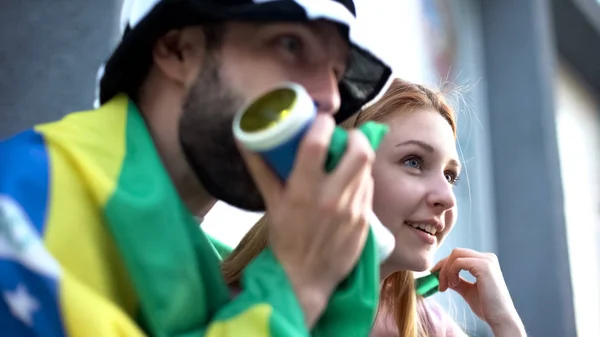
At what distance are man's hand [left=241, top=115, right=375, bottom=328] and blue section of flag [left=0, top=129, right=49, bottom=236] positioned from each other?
0.46ft

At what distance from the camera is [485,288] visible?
913 millimetres

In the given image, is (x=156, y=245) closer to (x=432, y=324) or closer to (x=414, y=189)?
(x=414, y=189)

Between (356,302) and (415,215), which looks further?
(415,215)

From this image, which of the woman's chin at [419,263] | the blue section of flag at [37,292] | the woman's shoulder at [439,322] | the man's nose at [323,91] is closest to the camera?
the blue section of flag at [37,292]

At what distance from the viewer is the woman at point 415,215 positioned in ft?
2.63

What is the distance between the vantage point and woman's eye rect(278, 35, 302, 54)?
0.53 m

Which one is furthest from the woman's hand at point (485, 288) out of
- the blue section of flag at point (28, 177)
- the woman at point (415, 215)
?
the blue section of flag at point (28, 177)

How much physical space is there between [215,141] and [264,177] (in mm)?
64

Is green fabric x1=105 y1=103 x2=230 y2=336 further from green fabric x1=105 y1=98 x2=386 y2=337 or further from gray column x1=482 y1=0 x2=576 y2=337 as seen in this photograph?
gray column x1=482 y1=0 x2=576 y2=337

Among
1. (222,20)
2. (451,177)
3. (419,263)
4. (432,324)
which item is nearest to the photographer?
(222,20)

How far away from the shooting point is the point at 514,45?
2.20 metres

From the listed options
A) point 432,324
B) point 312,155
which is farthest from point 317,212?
point 432,324

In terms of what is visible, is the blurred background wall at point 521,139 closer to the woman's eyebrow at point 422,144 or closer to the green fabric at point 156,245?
the woman's eyebrow at point 422,144

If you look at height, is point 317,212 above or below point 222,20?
below
